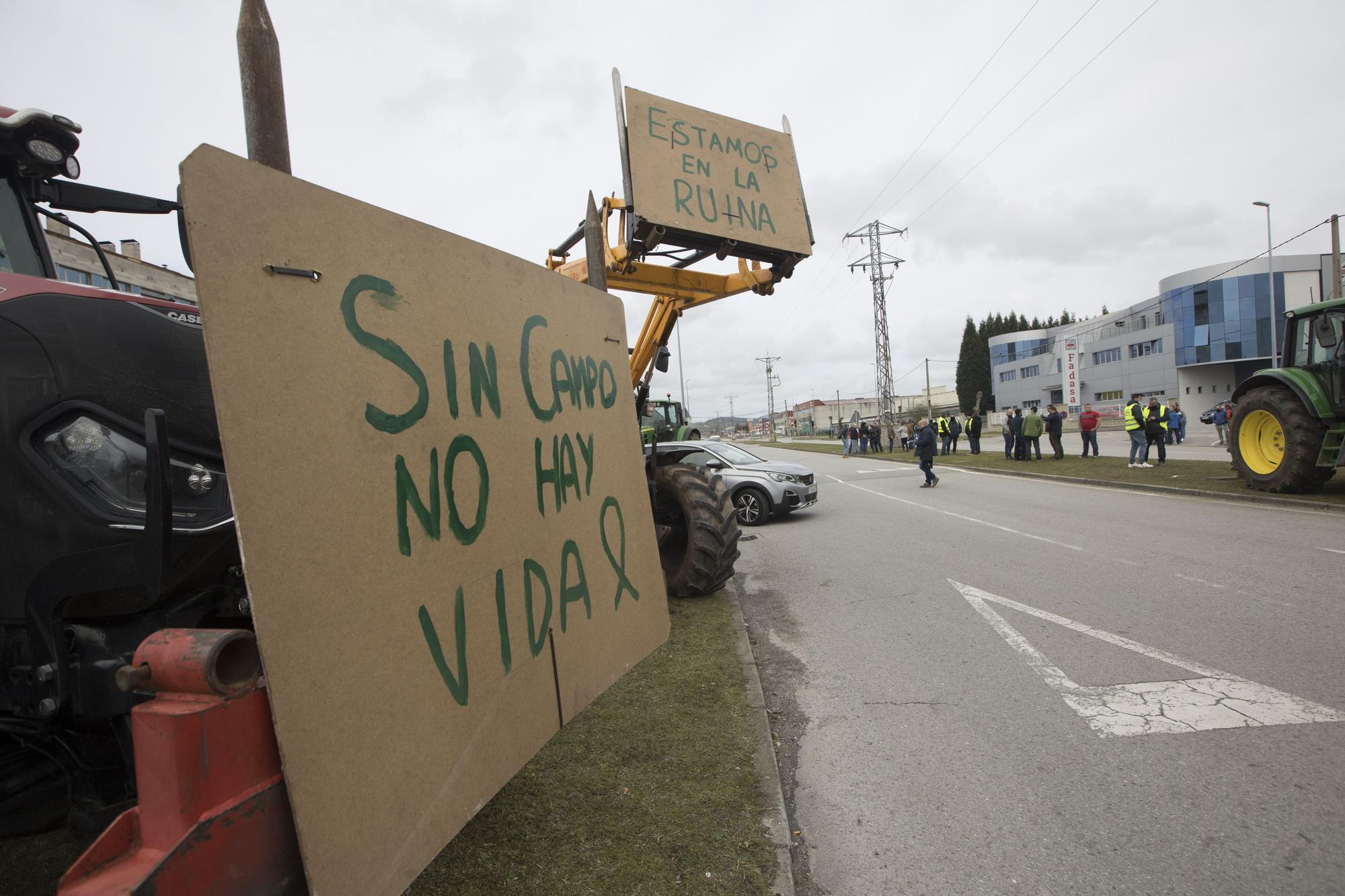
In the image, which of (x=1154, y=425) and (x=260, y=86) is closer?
(x=260, y=86)

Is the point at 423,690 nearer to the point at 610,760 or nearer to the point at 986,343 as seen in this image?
the point at 610,760

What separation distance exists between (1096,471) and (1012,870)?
16.6 m

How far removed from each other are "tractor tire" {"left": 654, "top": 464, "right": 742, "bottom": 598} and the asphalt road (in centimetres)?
56

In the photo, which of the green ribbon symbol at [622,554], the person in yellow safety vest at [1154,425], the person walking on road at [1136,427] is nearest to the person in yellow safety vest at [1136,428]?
the person walking on road at [1136,427]

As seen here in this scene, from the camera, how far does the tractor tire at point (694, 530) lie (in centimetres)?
657

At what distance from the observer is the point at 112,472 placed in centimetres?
201

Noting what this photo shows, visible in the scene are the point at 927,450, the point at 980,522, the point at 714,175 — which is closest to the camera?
the point at 714,175

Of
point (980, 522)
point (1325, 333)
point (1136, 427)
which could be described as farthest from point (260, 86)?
point (1136, 427)

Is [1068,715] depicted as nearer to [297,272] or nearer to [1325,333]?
[297,272]

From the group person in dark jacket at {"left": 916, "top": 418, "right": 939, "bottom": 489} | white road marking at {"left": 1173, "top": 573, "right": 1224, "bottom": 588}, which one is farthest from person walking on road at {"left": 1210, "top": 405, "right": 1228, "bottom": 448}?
white road marking at {"left": 1173, "top": 573, "right": 1224, "bottom": 588}

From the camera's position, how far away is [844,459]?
34000 millimetres

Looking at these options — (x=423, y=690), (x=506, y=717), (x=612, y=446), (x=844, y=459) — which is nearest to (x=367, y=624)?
(x=423, y=690)

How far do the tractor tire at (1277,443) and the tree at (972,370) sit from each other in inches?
3330

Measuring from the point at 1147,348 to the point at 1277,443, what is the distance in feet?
195
